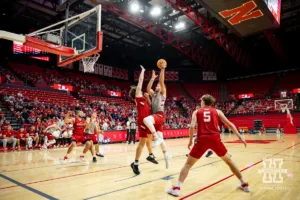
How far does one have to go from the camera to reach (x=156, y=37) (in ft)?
89.5

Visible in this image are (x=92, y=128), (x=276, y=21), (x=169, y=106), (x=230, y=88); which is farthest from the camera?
(x=230, y=88)

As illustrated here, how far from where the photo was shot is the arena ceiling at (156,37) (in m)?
19.6

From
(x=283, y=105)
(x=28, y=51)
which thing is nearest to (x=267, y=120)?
(x=283, y=105)

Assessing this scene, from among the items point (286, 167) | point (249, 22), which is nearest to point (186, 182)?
point (286, 167)

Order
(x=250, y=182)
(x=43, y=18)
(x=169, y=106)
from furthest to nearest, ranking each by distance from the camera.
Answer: (x=169, y=106) → (x=43, y=18) → (x=250, y=182)

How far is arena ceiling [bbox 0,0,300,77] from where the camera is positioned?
770 inches

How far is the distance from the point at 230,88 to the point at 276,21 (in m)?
21.4

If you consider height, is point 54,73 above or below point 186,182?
above

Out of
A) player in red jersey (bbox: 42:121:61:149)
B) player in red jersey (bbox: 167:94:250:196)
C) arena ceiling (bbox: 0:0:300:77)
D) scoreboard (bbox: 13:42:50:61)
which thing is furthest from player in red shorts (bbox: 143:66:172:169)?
scoreboard (bbox: 13:42:50:61)

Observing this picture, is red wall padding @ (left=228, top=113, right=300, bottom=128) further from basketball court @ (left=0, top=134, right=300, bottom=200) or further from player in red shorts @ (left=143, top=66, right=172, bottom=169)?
player in red shorts @ (left=143, top=66, right=172, bottom=169)

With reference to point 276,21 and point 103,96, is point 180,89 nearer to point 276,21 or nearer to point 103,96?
point 103,96

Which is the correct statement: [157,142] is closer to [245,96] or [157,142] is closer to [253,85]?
[245,96]

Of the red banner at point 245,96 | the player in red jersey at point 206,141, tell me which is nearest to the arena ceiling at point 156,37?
the red banner at point 245,96

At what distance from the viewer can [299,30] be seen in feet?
82.8
